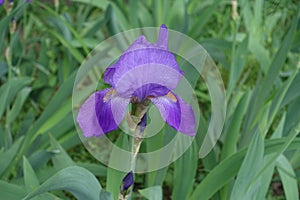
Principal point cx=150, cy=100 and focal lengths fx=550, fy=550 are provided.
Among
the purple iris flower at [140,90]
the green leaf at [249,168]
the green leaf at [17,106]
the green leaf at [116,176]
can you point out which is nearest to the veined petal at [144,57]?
the purple iris flower at [140,90]

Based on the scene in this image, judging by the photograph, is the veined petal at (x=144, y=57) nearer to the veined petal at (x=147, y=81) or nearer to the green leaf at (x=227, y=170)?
the veined petal at (x=147, y=81)

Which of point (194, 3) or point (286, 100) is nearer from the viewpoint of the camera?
point (286, 100)

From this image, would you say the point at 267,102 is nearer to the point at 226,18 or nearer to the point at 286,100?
the point at 286,100

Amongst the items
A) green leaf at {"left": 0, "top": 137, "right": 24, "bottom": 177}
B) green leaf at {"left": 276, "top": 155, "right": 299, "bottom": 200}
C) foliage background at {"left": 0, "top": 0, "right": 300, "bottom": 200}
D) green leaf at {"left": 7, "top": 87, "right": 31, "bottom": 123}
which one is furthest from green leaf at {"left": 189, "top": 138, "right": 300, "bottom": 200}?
green leaf at {"left": 7, "top": 87, "right": 31, "bottom": 123}

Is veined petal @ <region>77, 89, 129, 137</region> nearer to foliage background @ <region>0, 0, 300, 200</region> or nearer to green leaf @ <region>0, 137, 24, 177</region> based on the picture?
foliage background @ <region>0, 0, 300, 200</region>

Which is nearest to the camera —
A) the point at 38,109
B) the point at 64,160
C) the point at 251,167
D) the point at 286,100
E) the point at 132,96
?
the point at 132,96

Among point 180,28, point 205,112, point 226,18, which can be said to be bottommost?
point 205,112

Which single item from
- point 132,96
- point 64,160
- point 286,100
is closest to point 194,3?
point 286,100
